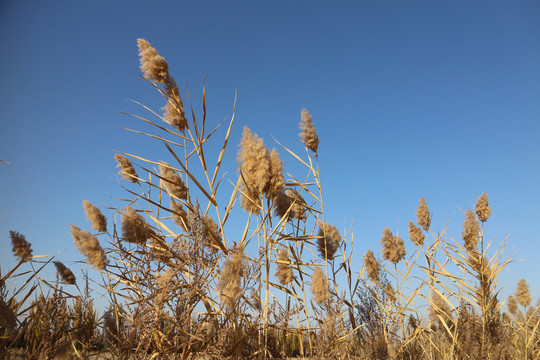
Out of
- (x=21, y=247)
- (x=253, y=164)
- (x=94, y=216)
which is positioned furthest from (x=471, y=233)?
(x=21, y=247)

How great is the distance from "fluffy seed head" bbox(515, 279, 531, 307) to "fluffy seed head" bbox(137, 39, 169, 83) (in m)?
7.72

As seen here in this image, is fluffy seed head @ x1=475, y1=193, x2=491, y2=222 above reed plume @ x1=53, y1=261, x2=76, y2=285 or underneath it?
above

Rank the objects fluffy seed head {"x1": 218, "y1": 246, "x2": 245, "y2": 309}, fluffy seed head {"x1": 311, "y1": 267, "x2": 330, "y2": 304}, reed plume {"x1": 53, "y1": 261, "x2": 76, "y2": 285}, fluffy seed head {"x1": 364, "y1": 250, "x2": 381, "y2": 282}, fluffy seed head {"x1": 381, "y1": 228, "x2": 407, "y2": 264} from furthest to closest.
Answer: fluffy seed head {"x1": 381, "y1": 228, "x2": 407, "y2": 264} → fluffy seed head {"x1": 364, "y1": 250, "x2": 381, "y2": 282} → reed plume {"x1": 53, "y1": 261, "x2": 76, "y2": 285} → fluffy seed head {"x1": 311, "y1": 267, "x2": 330, "y2": 304} → fluffy seed head {"x1": 218, "y1": 246, "x2": 245, "y2": 309}

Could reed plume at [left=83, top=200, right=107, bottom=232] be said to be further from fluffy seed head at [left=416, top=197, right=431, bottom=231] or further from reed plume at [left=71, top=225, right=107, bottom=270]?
fluffy seed head at [left=416, top=197, right=431, bottom=231]

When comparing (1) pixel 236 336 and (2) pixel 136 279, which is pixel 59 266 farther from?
(1) pixel 236 336

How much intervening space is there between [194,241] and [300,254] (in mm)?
1396

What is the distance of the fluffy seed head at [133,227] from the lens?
2.25m

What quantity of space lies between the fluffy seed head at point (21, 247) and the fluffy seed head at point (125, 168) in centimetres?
94

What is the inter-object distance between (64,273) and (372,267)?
2939 millimetres

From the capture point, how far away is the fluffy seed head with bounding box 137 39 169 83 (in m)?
2.97

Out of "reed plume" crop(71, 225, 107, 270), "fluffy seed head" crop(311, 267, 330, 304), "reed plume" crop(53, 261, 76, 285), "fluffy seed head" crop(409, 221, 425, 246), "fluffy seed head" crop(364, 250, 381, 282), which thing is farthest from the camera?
"fluffy seed head" crop(409, 221, 425, 246)

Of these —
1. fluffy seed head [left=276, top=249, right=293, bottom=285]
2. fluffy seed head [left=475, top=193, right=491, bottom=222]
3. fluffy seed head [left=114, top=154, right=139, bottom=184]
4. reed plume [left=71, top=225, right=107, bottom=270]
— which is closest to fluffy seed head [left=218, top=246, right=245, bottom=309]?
reed plume [left=71, top=225, right=107, bottom=270]

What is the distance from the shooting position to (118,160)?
128 inches

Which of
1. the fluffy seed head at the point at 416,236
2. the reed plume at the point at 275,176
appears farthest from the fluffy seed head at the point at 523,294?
the reed plume at the point at 275,176
